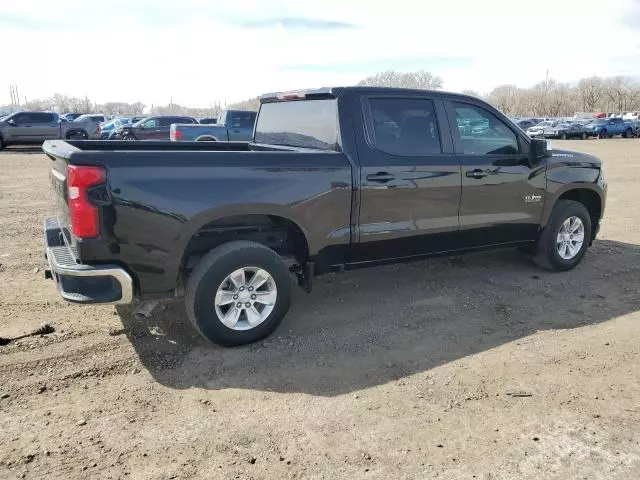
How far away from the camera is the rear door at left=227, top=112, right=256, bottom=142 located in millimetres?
17828

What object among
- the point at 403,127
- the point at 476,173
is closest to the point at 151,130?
the point at 403,127

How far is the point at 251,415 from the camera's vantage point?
126 inches

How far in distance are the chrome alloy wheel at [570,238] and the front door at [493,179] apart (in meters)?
0.47

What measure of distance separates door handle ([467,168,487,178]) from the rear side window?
1390 millimetres

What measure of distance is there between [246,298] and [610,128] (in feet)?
139

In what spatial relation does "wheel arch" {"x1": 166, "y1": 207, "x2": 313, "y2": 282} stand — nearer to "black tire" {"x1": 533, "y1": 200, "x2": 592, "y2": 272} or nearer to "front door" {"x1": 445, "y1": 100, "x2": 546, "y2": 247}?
"front door" {"x1": 445, "y1": 100, "x2": 546, "y2": 247}

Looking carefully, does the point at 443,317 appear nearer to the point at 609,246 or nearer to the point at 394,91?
the point at 394,91

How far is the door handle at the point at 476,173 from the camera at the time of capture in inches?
197

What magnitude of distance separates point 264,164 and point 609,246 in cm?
540

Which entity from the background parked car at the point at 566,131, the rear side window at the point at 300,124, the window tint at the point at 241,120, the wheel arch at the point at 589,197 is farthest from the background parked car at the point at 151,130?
the background parked car at the point at 566,131

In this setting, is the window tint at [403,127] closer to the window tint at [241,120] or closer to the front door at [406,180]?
the front door at [406,180]

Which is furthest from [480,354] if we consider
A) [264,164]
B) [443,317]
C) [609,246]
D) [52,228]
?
[609,246]

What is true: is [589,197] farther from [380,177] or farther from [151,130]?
[151,130]

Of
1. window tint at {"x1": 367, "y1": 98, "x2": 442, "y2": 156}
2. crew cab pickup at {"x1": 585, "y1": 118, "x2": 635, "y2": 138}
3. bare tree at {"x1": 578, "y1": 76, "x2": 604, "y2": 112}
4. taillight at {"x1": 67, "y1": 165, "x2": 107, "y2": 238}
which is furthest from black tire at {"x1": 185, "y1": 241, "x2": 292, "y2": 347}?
bare tree at {"x1": 578, "y1": 76, "x2": 604, "y2": 112}
